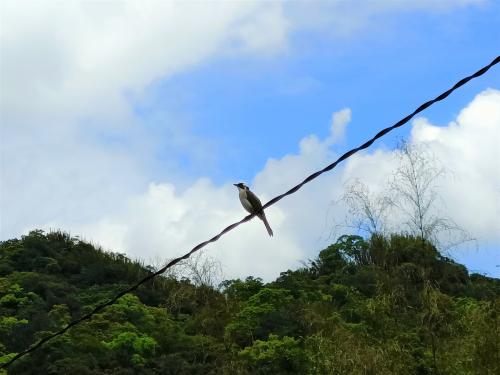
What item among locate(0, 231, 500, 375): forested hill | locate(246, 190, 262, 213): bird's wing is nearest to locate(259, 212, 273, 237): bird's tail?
locate(246, 190, 262, 213): bird's wing

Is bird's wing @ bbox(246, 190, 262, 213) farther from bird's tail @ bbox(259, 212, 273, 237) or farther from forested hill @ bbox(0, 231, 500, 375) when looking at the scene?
forested hill @ bbox(0, 231, 500, 375)

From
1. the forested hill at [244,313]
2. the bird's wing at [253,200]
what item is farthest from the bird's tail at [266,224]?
the forested hill at [244,313]

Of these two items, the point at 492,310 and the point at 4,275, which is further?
the point at 4,275

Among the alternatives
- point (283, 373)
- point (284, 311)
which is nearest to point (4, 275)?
point (284, 311)

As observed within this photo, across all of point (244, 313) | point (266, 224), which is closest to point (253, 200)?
point (266, 224)

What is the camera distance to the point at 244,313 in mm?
18984

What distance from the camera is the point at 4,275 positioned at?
24.0m

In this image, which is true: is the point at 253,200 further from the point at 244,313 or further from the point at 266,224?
the point at 244,313

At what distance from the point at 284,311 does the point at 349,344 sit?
7.56 meters

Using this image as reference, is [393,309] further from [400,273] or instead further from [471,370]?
[400,273]

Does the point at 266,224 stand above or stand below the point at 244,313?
below

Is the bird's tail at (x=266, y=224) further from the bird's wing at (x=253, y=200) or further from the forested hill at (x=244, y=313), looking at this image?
the forested hill at (x=244, y=313)

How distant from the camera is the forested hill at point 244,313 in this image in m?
13.5

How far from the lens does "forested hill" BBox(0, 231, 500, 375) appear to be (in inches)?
530
